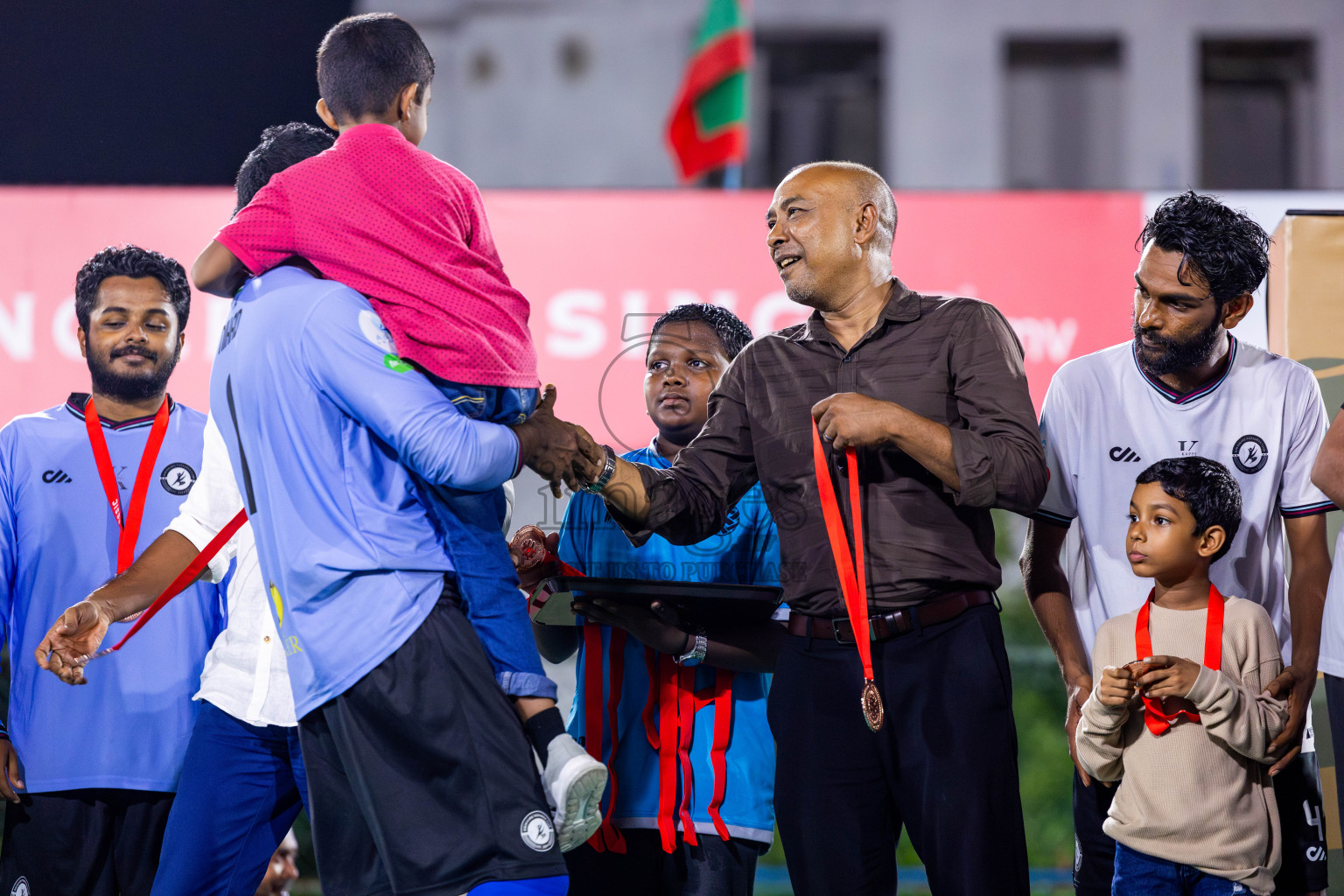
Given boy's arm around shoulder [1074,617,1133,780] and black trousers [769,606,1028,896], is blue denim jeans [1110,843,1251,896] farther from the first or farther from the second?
black trousers [769,606,1028,896]

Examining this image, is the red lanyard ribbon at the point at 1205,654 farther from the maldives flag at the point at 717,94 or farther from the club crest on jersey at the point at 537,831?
the maldives flag at the point at 717,94

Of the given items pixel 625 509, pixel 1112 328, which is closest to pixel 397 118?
pixel 625 509

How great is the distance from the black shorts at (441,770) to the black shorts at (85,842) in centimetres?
159

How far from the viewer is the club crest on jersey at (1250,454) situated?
3.08 metres

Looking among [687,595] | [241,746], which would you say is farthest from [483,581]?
[241,746]

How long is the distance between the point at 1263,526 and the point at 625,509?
61.8 inches

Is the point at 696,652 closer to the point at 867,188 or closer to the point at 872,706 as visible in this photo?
the point at 872,706

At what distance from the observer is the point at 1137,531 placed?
9.46ft

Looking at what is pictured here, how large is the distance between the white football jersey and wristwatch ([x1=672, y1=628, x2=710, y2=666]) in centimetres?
91

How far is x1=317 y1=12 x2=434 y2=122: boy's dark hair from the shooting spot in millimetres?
2336

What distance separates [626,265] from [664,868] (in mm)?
2315

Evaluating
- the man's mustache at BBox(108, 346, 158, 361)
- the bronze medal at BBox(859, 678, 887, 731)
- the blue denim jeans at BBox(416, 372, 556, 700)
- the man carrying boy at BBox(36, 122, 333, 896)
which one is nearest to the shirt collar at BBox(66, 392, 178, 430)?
the man's mustache at BBox(108, 346, 158, 361)

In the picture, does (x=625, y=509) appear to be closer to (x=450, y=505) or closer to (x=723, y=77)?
(x=450, y=505)

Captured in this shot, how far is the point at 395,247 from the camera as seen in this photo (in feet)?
7.16
